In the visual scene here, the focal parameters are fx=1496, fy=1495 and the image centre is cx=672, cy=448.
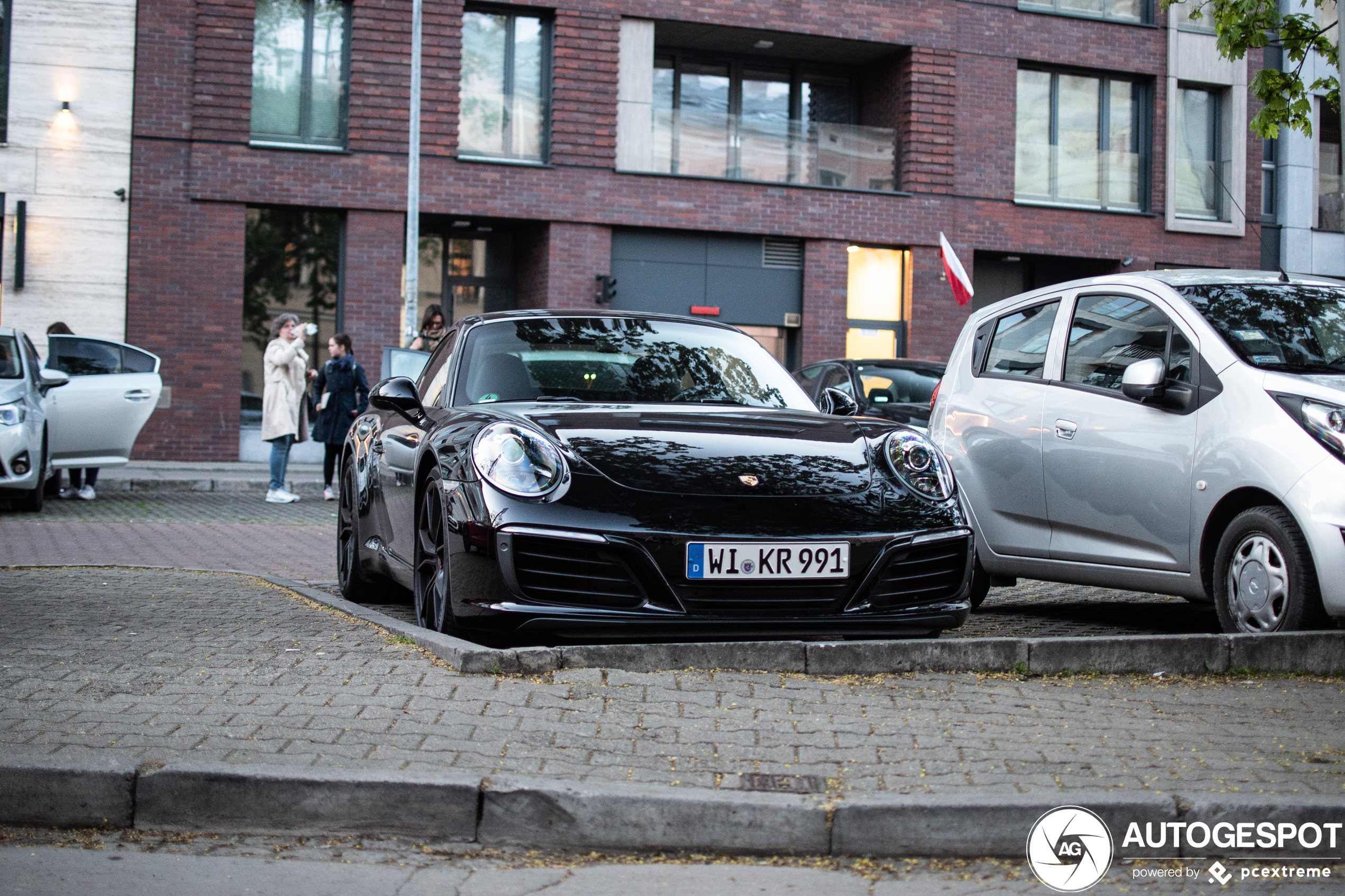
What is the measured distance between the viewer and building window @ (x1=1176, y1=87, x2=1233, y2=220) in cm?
2680

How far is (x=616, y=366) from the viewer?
6.50m

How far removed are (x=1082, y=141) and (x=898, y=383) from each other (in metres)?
12.5

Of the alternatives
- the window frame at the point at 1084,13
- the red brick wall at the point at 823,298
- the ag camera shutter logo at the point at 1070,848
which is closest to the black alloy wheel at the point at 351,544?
the ag camera shutter logo at the point at 1070,848

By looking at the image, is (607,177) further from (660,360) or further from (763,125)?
(660,360)

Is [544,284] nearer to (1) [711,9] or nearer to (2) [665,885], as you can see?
(1) [711,9]

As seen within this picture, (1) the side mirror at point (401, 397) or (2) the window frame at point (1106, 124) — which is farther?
(2) the window frame at point (1106, 124)

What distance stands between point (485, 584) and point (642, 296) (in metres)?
19.2

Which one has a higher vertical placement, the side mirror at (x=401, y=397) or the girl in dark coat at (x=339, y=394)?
the girl in dark coat at (x=339, y=394)

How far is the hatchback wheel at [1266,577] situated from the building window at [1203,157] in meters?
22.2

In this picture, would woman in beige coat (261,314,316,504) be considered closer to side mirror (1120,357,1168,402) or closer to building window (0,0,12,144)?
building window (0,0,12,144)

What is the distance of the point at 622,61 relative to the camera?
2372 centimetres

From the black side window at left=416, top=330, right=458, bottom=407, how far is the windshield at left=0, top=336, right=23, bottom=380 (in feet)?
26.0

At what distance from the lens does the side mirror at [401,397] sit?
21.3ft

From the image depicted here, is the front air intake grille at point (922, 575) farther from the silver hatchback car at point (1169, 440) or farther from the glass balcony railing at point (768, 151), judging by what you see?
the glass balcony railing at point (768, 151)
